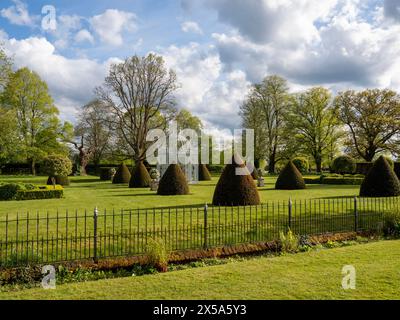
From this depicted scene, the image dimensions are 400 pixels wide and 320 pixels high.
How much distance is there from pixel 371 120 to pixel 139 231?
41.1 metres

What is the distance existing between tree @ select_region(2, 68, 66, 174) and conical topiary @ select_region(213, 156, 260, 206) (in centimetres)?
3243

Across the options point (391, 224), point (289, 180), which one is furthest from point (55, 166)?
point (391, 224)

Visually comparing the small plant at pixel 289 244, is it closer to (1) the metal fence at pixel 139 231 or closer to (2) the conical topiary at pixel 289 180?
(1) the metal fence at pixel 139 231

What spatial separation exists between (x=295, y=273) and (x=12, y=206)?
569 inches

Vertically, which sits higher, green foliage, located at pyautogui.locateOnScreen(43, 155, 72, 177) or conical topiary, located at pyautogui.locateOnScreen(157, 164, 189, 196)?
green foliage, located at pyautogui.locateOnScreen(43, 155, 72, 177)

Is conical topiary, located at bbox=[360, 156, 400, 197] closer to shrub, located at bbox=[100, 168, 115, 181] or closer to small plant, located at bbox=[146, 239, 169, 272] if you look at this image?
small plant, located at bbox=[146, 239, 169, 272]

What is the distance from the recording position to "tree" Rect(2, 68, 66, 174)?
4262cm

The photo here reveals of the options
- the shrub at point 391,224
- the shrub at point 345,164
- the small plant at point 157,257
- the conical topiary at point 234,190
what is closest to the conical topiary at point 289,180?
the conical topiary at point 234,190

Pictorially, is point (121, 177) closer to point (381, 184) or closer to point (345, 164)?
point (345, 164)

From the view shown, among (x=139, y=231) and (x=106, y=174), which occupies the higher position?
(x=106, y=174)

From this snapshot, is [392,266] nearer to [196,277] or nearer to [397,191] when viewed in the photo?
[196,277]

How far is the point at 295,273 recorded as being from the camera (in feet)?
24.6

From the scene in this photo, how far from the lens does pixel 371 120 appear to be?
1750 inches

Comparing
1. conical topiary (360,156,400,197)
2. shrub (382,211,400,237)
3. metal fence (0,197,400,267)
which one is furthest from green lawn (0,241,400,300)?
conical topiary (360,156,400,197)
